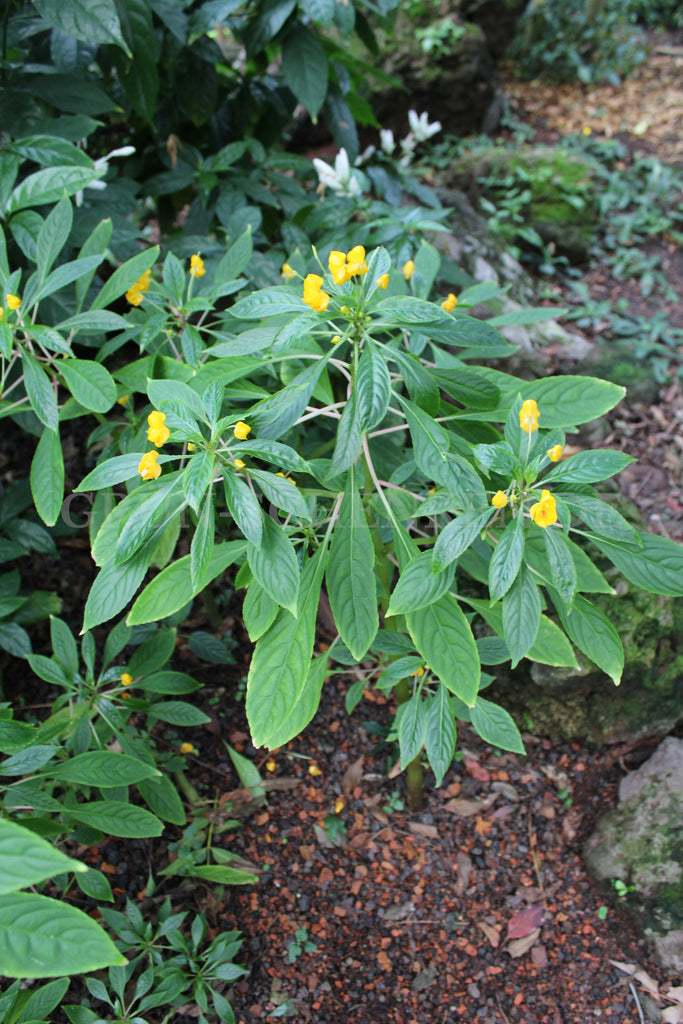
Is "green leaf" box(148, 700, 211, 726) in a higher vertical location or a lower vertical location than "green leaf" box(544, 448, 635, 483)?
lower

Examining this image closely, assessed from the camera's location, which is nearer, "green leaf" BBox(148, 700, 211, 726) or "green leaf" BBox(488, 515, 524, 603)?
"green leaf" BBox(488, 515, 524, 603)

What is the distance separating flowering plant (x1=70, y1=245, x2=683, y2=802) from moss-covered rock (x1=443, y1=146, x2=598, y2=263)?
2.92m

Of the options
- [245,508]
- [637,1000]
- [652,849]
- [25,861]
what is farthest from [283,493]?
[637,1000]

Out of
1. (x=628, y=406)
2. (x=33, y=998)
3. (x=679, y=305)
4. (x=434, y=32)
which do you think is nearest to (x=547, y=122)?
(x=434, y=32)

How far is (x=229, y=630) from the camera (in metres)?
2.36

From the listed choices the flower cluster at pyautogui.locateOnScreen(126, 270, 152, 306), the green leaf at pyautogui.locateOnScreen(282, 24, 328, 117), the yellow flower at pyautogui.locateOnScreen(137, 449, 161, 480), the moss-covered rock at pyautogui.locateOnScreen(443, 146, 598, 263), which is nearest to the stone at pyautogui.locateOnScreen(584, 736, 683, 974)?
the yellow flower at pyautogui.locateOnScreen(137, 449, 161, 480)

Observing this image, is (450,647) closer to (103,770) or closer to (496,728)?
(496,728)

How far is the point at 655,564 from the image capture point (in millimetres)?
1225

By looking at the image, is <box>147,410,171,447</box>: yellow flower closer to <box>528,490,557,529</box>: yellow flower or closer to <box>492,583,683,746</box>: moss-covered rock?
<box>528,490,557,529</box>: yellow flower

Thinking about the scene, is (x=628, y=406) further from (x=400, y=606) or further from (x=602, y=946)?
(x=400, y=606)

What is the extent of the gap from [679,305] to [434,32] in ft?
9.42

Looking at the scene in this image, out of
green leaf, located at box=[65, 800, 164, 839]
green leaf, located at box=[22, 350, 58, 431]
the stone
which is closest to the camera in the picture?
green leaf, located at box=[22, 350, 58, 431]

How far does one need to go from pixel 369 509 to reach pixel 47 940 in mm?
923

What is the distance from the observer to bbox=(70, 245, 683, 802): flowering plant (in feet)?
3.81
